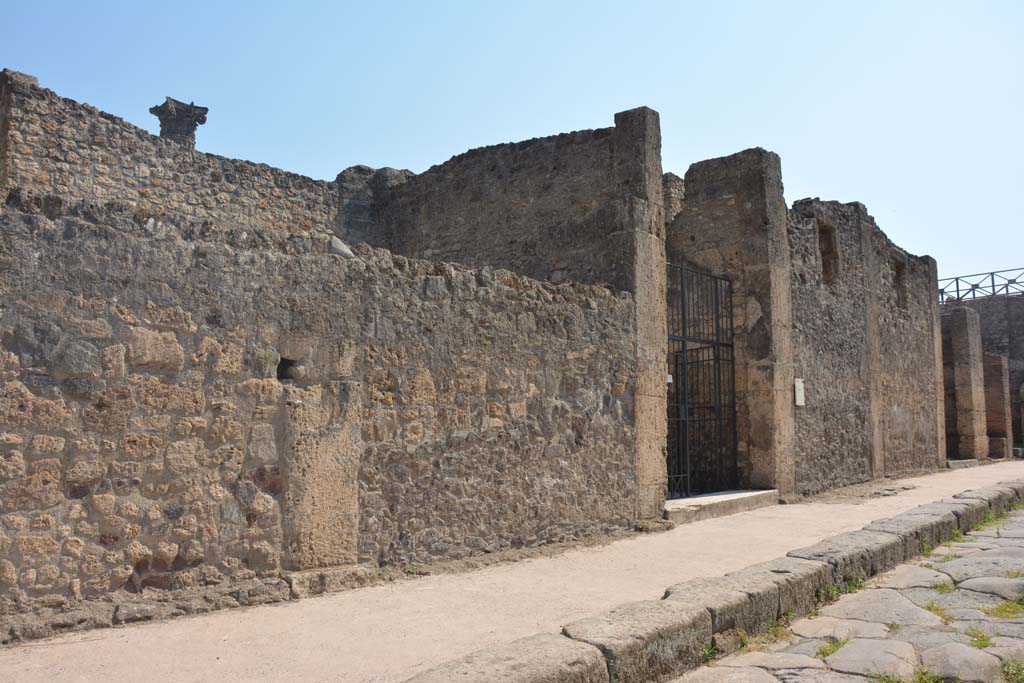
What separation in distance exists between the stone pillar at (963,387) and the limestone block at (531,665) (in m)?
17.3

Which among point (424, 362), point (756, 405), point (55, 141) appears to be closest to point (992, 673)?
point (424, 362)

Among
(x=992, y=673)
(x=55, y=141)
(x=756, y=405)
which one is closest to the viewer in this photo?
(x=992, y=673)

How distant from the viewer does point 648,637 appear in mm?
3162

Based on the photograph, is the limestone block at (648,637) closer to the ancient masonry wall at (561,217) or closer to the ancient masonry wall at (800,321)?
the ancient masonry wall at (561,217)

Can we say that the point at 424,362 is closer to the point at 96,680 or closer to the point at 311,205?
the point at 96,680

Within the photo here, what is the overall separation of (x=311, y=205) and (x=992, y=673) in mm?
9732

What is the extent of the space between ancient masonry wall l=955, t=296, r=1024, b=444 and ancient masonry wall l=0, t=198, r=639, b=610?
76.4 feet

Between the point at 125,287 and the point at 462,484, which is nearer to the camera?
the point at 125,287

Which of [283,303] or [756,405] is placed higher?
[283,303]

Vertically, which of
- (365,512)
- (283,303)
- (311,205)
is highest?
(311,205)

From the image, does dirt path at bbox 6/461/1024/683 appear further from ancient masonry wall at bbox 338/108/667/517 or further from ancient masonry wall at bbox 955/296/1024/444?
ancient masonry wall at bbox 955/296/1024/444

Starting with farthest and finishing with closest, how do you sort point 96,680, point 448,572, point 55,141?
point 55,141
point 448,572
point 96,680

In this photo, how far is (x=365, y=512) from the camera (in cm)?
479

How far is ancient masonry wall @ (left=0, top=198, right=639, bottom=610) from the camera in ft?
11.9
